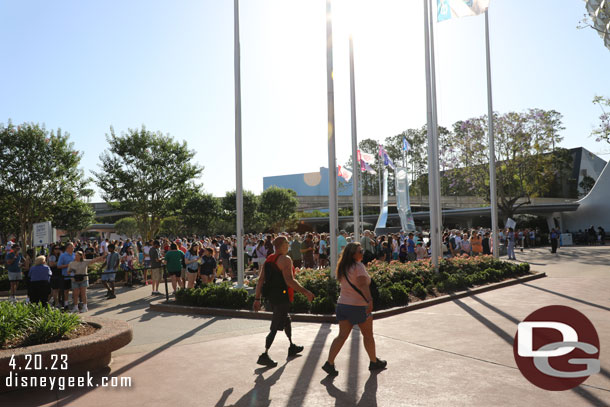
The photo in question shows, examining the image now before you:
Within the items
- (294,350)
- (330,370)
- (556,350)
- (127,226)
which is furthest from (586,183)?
(330,370)

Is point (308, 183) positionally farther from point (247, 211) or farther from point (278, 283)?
point (278, 283)

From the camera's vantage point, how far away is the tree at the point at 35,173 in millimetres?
22234

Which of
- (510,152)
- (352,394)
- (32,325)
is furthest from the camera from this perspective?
(510,152)

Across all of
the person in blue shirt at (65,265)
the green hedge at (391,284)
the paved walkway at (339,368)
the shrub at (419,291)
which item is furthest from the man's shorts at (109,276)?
the shrub at (419,291)

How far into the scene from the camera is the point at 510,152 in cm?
3700

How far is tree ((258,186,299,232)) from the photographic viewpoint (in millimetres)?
56531

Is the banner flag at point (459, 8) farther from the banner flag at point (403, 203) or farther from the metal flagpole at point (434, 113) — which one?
the banner flag at point (403, 203)

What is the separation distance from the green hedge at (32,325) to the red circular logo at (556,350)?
580cm

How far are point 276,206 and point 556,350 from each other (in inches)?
2024

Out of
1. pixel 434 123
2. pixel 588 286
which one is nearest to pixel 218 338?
pixel 588 286

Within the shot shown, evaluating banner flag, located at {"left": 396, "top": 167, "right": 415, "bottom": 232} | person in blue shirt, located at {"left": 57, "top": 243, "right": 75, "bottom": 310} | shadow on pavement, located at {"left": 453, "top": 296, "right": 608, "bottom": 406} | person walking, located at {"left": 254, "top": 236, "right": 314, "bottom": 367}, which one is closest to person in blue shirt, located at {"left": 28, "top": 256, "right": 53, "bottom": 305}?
person in blue shirt, located at {"left": 57, "top": 243, "right": 75, "bottom": 310}

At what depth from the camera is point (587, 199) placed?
4091 cm

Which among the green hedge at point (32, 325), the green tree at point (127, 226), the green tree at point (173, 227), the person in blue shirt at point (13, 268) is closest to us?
the green hedge at point (32, 325)

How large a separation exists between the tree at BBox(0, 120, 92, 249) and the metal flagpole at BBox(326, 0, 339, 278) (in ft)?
56.7
